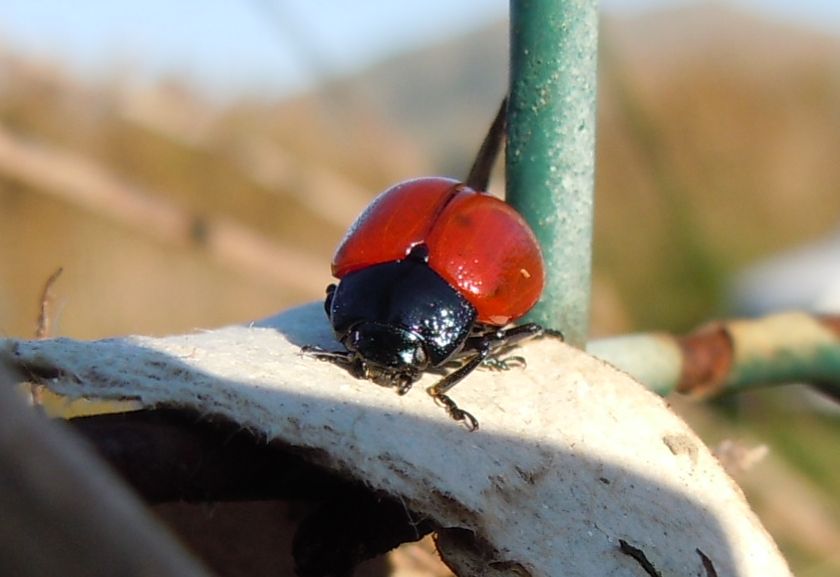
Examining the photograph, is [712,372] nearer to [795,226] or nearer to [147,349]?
[147,349]

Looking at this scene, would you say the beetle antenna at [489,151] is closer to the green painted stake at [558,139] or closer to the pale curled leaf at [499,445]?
the green painted stake at [558,139]

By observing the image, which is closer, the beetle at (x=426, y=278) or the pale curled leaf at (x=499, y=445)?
the pale curled leaf at (x=499, y=445)

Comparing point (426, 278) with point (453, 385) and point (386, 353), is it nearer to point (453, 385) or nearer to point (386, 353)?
point (386, 353)

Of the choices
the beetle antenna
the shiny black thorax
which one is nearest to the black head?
the shiny black thorax

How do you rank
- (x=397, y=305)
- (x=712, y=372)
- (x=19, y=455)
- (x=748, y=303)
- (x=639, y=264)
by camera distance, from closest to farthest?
1. (x=19, y=455)
2. (x=712, y=372)
3. (x=397, y=305)
4. (x=748, y=303)
5. (x=639, y=264)

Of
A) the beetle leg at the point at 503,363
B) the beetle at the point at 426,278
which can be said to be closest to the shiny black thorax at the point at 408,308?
the beetle at the point at 426,278

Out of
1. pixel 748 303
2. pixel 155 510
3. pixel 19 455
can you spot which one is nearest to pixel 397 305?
pixel 155 510
